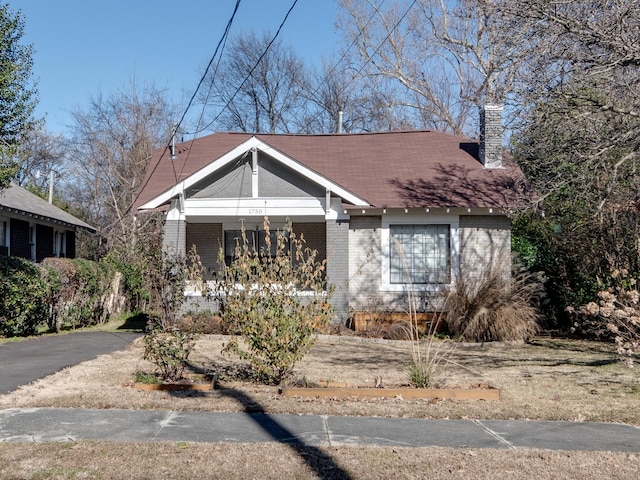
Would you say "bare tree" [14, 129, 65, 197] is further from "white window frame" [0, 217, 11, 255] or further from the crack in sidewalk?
the crack in sidewalk

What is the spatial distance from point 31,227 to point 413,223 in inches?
688

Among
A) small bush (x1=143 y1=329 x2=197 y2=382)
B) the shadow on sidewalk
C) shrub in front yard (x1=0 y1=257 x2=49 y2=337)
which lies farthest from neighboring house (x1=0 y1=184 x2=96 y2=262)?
the shadow on sidewalk

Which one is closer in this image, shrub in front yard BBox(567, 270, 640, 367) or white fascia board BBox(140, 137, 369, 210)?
shrub in front yard BBox(567, 270, 640, 367)

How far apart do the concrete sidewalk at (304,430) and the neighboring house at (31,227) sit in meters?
17.0

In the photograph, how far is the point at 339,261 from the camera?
17.4 metres

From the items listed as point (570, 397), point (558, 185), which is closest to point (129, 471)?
point (570, 397)

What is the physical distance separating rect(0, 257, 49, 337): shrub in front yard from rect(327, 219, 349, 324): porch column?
7.31 meters

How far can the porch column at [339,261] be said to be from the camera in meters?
17.3

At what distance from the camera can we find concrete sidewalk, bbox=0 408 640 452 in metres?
6.82

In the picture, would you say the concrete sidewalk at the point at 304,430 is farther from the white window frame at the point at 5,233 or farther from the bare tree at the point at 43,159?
the bare tree at the point at 43,159

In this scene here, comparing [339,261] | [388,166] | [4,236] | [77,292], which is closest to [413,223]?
[339,261]

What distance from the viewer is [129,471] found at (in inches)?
225

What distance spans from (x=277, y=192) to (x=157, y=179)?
415 cm

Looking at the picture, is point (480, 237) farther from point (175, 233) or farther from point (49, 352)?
point (49, 352)
